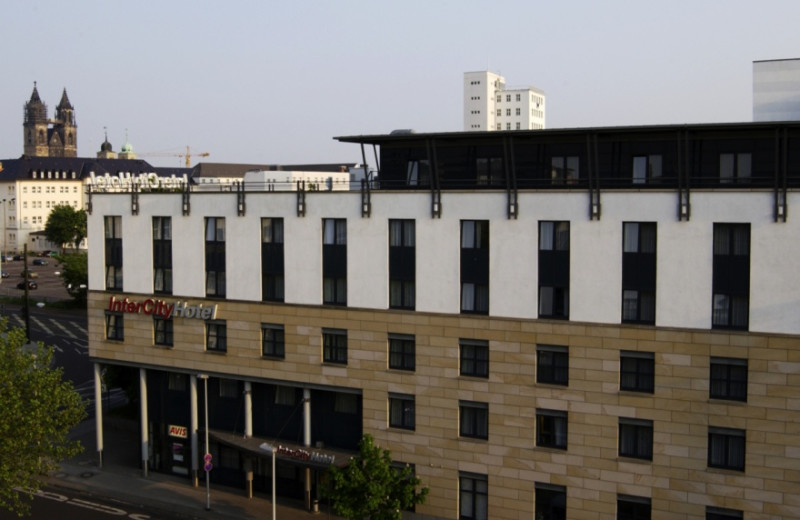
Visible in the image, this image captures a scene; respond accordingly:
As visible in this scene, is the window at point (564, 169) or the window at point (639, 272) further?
the window at point (564, 169)

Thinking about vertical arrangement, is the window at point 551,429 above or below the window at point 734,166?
below

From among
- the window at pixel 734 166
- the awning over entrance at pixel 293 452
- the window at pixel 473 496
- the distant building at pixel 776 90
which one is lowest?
the window at pixel 473 496

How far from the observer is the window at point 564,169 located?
46.8 m

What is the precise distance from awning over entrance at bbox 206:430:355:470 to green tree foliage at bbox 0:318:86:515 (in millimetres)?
9262

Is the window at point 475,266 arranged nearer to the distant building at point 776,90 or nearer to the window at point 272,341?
the window at point 272,341

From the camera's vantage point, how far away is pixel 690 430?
41719 mm

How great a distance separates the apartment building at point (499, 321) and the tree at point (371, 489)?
10.6ft

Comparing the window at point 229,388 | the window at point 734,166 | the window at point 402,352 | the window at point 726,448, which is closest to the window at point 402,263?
the window at point 402,352

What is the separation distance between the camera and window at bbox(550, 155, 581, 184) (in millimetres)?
46781

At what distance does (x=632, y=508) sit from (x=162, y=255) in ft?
105

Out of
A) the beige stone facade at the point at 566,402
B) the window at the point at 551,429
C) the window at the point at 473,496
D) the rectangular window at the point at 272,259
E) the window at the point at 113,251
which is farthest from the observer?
the window at the point at 113,251

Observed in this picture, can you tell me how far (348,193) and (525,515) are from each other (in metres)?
19.8

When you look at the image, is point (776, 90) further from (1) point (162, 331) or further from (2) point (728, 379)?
(1) point (162, 331)

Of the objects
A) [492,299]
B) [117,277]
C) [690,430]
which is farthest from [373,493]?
[117,277]
